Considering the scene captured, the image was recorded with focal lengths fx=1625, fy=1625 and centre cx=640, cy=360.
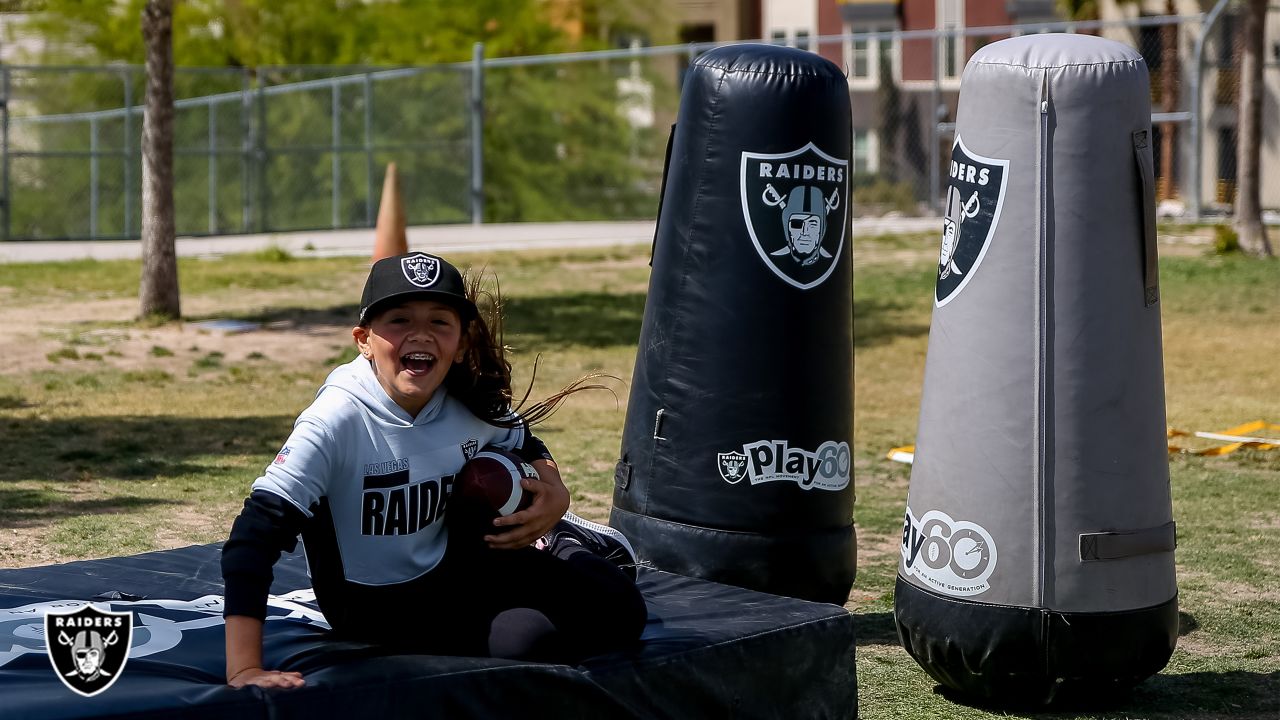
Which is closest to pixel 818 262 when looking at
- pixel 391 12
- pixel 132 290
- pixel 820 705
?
pixel 820 705

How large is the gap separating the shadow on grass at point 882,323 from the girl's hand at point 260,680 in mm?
10550

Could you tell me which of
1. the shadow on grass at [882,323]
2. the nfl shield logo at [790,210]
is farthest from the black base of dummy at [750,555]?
the shadow on grass at [882,323]

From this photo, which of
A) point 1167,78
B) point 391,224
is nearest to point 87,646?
point 391,224

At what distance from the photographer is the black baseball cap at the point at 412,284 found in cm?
389

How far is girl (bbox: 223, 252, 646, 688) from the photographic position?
3820mm

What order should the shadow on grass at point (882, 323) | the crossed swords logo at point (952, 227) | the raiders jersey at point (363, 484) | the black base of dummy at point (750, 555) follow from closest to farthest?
the raiders jersey at point (363, 484) < the crossed swords logo at point (952, 227) < the black base of dummy at point (750, 555) < the shadow on grass at point (882, 323)

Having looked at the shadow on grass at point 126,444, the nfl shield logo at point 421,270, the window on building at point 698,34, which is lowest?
the shadow on grass at point 126,444

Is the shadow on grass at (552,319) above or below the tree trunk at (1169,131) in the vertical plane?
below

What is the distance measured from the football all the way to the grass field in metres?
1.54

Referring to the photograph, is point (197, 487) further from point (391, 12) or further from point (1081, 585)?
point (391, 12)

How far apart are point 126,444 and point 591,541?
5.38 metres

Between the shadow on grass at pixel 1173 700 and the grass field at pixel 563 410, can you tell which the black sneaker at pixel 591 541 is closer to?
the grass field at pixel 563 410

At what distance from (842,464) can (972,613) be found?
0.98 metres

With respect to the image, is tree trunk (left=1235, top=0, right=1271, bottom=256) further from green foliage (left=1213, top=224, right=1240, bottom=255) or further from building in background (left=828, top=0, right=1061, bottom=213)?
building in background (left=828, top=0, right=1061, bottom=213)
